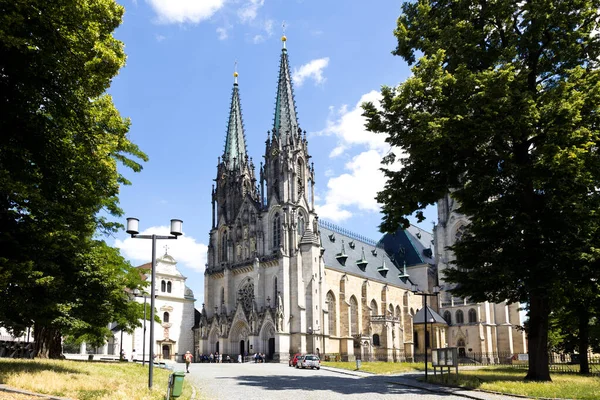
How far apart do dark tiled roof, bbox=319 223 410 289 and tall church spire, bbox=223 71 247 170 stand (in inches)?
549

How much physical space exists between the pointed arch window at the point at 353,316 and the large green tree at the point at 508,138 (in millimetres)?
40469

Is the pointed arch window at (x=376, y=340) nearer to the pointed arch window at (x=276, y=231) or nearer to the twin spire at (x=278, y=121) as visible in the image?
the pointed arch window at (x=276, y=231)

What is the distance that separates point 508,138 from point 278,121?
44284mm

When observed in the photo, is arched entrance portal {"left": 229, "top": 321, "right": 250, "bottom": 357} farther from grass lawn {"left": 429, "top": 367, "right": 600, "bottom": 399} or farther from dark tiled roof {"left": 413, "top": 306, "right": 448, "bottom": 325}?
grass lawn {"left": 429, "top": 367, "right": 600, "bottom": 399}

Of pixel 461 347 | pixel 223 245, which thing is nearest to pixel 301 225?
pixel 223 245

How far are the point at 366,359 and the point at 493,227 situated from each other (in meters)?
39.9

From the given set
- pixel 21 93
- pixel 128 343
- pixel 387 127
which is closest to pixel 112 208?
pixel 21 93

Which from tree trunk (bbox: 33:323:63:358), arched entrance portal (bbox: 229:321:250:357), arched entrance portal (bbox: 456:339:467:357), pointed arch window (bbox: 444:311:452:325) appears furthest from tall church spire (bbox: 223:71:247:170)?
tree trunk (bbox: 33:323:63:358)

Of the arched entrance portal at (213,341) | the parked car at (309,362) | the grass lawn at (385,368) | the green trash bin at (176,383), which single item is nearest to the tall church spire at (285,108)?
the arched entrance portal at (213,341)

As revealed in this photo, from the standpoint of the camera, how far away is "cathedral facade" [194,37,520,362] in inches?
2101

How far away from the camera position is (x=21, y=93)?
15.0 meters

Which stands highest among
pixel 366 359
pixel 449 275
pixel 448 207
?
pixel 448 207

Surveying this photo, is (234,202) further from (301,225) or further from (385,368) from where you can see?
(385,368)

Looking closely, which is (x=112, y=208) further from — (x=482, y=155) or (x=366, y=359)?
(x=366, y=359)
